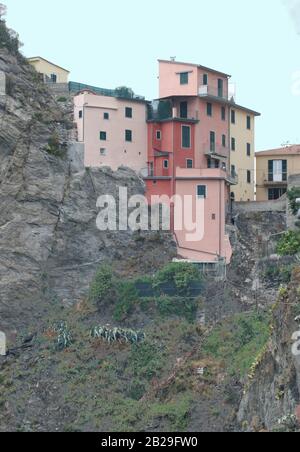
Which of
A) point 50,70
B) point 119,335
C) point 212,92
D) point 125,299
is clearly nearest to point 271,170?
point 212,92

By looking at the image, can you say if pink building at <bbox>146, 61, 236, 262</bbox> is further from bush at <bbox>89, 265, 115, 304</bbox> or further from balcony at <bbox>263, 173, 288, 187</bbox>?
bush at <bbox>89, 265, 115, 304</bbox>

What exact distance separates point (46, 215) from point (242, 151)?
44.5 feet

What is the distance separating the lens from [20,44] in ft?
310

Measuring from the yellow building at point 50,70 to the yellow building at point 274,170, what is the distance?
39.0 ft

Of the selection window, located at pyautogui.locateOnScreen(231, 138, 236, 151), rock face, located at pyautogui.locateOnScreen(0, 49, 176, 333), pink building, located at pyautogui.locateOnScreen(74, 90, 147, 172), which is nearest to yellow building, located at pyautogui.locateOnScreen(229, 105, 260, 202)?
window, located at pyautogui.locateOnScreen(231, 138, 236, 151)

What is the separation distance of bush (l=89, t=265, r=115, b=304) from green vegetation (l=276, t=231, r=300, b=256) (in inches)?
339

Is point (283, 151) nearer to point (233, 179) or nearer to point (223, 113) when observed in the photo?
point (223, 113)

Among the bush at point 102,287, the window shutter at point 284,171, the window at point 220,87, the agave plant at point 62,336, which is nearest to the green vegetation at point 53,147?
the bush at point 102,287

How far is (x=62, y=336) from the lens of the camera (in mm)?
85812

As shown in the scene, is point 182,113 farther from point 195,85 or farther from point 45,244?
point 45,244

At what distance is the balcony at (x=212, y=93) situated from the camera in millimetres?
94688

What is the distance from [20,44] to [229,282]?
17.5 metres

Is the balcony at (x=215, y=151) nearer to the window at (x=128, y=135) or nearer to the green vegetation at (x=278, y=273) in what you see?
the window at (x=128, y=135)

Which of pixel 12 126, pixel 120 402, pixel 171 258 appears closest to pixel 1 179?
pixel 12 126
